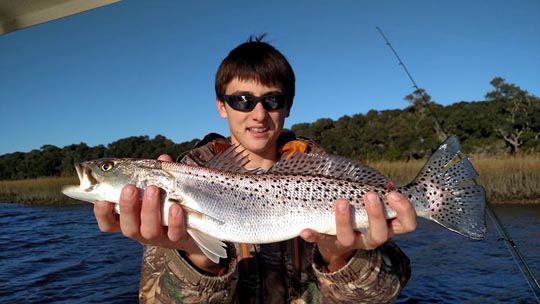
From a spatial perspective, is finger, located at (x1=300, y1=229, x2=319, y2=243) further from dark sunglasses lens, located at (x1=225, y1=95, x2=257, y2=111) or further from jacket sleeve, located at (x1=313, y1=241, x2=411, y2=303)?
dark sunglasses lens, located at (x1=225, y1=95, x2=257, y2=111)

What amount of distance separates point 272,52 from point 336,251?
7.02ft

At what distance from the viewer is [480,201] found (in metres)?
3.18

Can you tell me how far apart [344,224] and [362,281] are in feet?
1.91

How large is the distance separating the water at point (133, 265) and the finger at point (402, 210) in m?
7.73

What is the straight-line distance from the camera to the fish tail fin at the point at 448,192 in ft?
10.3

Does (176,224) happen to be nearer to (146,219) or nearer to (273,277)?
(146,219)

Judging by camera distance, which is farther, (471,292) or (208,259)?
(471,292)

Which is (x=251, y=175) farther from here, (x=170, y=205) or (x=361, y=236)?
(x=361, y=236)

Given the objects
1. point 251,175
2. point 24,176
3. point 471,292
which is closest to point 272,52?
point 251,175

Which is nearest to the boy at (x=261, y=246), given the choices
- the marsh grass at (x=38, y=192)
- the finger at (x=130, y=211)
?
the finger at (x=130, y=211)

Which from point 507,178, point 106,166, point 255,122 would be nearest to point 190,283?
point 106,166

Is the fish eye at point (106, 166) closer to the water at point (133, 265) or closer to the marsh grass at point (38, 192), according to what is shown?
the water at point (133, 265)

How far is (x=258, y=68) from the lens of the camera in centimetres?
418

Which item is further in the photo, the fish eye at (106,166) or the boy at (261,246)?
the fish eye at (106,166)
